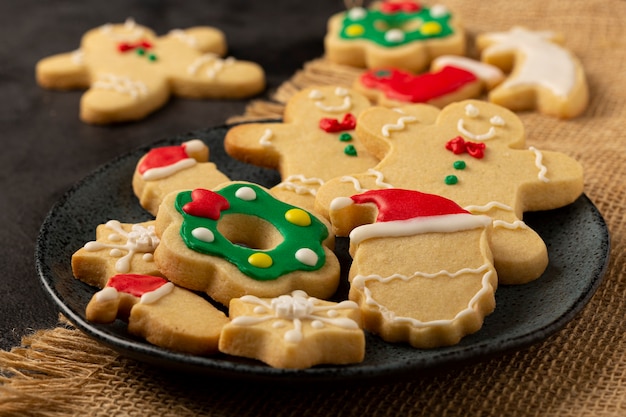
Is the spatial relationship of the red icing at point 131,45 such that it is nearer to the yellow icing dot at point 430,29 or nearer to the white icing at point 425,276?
the yellow icing dot at point 430,29

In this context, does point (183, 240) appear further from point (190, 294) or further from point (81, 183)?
point (81, 183)

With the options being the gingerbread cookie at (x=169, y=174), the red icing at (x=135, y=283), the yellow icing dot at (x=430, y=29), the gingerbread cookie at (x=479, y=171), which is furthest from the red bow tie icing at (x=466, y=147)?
the yellow icing dot at (x=430, y=29)

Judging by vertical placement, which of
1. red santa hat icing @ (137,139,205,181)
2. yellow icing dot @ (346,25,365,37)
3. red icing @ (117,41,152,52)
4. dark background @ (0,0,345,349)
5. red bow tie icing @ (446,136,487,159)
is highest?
red bow tie icing @ (446,136,487,159)

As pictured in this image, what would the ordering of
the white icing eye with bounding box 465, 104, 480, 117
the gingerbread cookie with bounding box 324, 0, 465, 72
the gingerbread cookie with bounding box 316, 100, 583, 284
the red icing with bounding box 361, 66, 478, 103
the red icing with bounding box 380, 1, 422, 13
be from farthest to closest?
the red icing with bounding box 380, 1, 422, 13 → the gingerbread cookie with bounding box 324, 0, 465, 72 → the red icing with bounding box 361, 66, 478, 103 → the white icing eye with bounding box 465, 104, 480, 117 → the gingerbread cookie with bounding box 316, 100, 583, 284

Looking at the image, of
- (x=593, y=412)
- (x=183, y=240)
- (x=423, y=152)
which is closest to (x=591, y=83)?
(x=423, y=152)

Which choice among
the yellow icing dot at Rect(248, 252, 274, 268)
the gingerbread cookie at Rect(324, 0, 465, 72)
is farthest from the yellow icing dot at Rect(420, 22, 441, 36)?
the yellow icing dot at Rect(248, 252, 274, 268)

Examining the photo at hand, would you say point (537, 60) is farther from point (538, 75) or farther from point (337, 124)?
point (337, 124)

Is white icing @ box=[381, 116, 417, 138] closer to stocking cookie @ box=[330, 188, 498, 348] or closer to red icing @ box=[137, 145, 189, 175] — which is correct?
stocking cookie @ box=[330, 188, 498, 348]

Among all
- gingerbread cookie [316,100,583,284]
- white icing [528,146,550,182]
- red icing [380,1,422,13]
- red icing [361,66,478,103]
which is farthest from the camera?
red icing [380,1,422,13]
